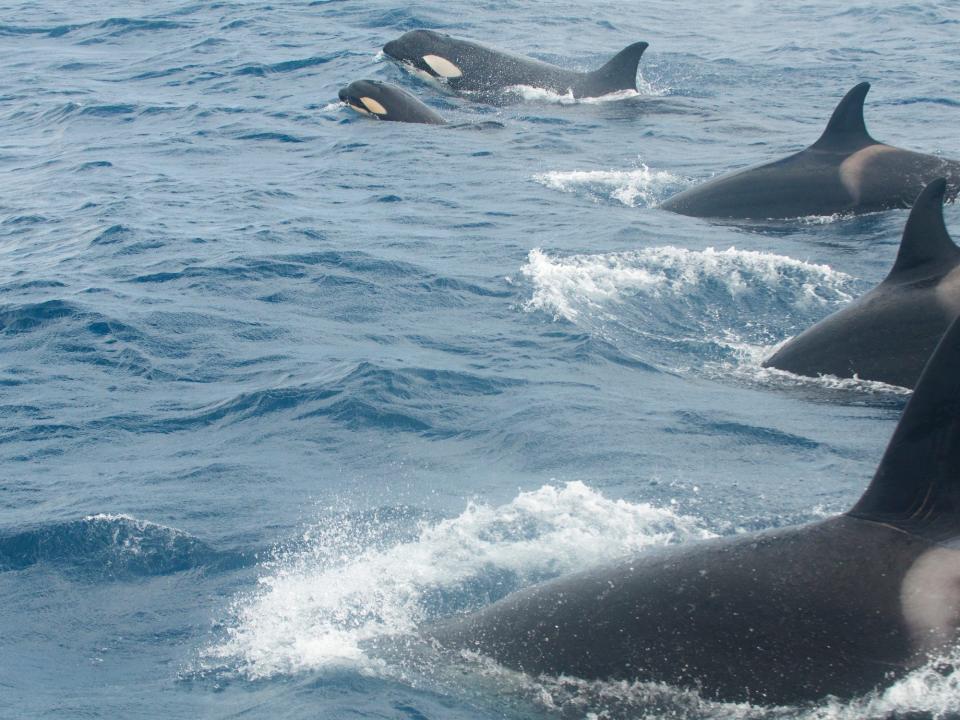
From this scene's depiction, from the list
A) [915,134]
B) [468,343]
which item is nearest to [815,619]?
[468,343]

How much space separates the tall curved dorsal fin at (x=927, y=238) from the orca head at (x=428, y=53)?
54.3 feet

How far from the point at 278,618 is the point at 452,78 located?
63.6 feet

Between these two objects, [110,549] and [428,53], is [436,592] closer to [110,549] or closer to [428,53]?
[110,549]

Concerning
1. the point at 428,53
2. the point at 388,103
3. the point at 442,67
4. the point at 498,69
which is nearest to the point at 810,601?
the point at 388,103

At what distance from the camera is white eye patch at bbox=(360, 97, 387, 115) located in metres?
22.8

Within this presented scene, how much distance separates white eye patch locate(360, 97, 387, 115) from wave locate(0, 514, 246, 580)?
15235mm

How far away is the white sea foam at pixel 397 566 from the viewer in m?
7.05

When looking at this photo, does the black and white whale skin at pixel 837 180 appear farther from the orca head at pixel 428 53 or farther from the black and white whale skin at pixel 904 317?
the orca head at pixel 428 53

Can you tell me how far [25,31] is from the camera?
34312mm

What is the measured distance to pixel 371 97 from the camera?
75.2 feet

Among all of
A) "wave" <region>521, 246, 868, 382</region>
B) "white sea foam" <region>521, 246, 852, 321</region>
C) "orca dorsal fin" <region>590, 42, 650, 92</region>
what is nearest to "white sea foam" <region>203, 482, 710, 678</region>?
"wave" <region>521, 246, 868, 382</region>

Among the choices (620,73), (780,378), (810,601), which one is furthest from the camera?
(620,73)

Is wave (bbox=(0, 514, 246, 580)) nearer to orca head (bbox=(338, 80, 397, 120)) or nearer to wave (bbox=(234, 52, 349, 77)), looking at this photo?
orca head (bbox=(338, 80, 397, 120))

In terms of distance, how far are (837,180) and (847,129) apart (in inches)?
25.4
